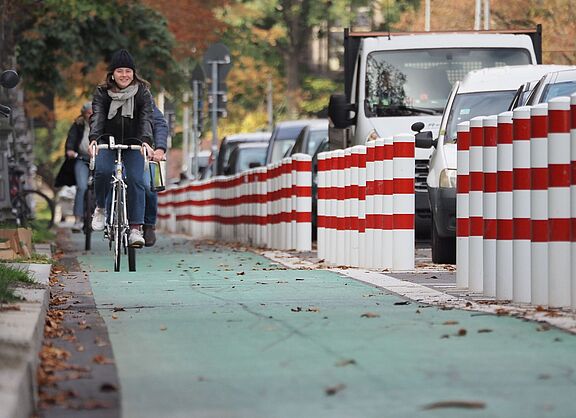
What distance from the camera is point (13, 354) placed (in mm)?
7023

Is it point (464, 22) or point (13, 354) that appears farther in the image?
point (464, 22)

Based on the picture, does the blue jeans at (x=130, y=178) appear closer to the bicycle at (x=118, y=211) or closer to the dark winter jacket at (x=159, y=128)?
the bicycle at (x=118, y=211)

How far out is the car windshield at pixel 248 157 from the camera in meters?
35.8

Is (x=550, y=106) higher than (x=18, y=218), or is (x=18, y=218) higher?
(x=550, y=106)

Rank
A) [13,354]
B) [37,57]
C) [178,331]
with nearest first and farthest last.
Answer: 1. [13,354]
2. [178,331]
3. [37,57]

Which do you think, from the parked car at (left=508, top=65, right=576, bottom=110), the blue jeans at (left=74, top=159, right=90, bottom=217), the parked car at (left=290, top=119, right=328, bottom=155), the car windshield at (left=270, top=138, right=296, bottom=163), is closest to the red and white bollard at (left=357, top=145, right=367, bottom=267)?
the parked car at (left=508, top=65, right=576, bottom=110)

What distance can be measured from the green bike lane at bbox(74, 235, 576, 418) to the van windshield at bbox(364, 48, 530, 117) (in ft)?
35.2

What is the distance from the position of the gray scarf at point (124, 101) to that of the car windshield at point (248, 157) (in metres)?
19.9

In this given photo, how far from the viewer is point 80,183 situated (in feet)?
75.9

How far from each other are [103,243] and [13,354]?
1793 cm

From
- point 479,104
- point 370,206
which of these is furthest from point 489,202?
point 479,104

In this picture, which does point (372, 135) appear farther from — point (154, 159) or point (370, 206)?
point (154, 159)

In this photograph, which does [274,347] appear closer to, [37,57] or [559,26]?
[37,57]

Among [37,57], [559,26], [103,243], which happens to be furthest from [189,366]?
[559,26]
